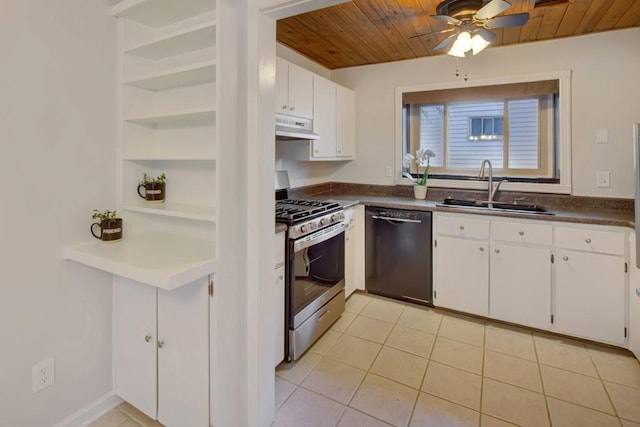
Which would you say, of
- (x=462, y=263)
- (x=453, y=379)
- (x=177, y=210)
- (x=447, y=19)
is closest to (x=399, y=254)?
(x=462, y=263)

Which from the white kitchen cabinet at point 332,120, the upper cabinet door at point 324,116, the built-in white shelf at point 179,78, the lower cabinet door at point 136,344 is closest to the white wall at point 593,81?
the white kitchen cabinet at point 332,120

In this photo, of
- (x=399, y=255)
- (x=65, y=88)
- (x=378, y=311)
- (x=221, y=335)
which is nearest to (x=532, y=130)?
(x=399, y=255)

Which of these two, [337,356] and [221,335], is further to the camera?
[337,356]

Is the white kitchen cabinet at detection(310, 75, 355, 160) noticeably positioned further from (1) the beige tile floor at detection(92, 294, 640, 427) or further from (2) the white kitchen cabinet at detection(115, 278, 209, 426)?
(2) the white kitchen cabinet at detection(115, 278, 209, 426)

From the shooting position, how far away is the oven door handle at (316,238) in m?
2.11

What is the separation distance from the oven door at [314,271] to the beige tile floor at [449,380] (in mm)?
321

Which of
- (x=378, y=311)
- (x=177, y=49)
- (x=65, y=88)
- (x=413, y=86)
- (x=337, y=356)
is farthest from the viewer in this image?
(x=413, y=86)

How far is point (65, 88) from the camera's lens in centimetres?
155

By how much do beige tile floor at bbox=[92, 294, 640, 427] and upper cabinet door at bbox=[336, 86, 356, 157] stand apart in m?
1.72

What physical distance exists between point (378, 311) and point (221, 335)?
1780 mm

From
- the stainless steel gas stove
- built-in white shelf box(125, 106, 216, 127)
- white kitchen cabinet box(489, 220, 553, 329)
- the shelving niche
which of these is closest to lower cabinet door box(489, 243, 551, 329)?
white kitchen cabinet box(489, 220, 553, 329)

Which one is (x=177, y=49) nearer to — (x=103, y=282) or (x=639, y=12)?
(x=103, y=282)

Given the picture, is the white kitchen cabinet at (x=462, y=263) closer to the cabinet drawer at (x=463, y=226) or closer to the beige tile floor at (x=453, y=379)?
the cabinet drawer at (x=463, y=226)

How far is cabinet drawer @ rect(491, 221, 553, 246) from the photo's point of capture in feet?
7.98
